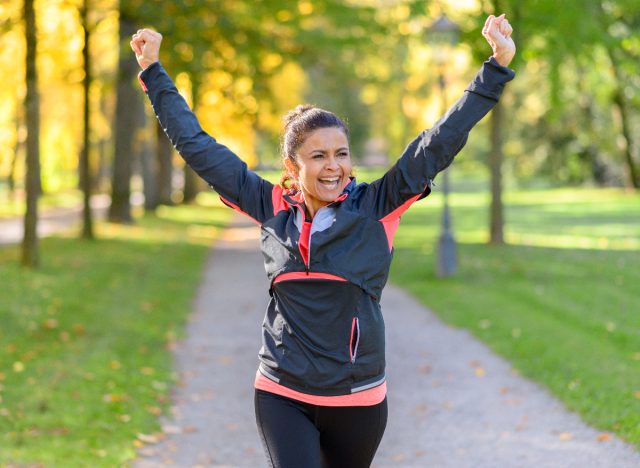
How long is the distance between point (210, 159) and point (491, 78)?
3.40 feet

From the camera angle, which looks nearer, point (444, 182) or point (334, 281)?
point (334, 281)

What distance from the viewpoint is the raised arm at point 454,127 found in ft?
10.9

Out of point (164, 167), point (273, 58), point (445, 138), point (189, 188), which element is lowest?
point (189, 188)

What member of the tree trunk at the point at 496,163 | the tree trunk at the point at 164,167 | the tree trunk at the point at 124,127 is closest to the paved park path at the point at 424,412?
the tree trunk at the point at 496,163

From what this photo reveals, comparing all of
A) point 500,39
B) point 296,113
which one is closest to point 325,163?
point 296,113

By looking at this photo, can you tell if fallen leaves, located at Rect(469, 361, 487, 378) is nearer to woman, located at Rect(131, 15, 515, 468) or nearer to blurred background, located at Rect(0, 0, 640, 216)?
blurred background, located at Rect(0, 0, 640, 216)

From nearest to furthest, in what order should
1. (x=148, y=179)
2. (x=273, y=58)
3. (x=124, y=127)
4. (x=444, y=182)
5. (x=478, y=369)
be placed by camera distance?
(x=478, y=369) → (x=444, y=182) → (x=124, y=127) → (x=273, y=58) → (x=148, y=179)

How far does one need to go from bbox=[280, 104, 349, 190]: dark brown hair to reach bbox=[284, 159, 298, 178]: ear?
0.03ft

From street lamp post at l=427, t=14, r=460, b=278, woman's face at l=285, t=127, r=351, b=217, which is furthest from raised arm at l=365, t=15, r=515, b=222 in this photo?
street lamp post at l=427, t=14, r=460, b=278

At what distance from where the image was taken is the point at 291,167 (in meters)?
3.64

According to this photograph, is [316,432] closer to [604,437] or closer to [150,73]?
[150,73]

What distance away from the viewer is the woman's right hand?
374 centimetres

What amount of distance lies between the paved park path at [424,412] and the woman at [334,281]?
123 inches

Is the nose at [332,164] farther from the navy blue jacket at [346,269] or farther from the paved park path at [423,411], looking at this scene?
the paved park path at [423,411]
